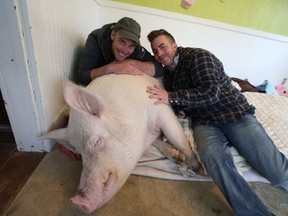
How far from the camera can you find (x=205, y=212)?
3.10ft

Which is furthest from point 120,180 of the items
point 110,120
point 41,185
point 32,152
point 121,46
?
point 121,46

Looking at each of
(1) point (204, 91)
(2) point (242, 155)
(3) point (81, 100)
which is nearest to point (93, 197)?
(3) point (81, 100)

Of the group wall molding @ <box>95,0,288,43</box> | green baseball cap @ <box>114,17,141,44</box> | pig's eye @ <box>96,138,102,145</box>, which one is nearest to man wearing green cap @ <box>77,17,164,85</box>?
green baseball cap @ <box>114,17,141,44</box>

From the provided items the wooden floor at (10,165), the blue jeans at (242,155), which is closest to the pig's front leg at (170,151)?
the blue jeans at (242,155)

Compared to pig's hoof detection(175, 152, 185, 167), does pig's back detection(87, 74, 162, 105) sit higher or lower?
higher

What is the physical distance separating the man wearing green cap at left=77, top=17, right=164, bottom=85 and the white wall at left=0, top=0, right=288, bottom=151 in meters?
0.15

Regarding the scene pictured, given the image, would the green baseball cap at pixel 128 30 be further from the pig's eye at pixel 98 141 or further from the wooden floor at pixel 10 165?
the wooden floor at pixel 10 165

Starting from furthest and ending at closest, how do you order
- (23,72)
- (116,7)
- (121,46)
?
(116,7)
(121,46)
(23,72)

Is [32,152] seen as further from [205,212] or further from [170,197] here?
[205,212]

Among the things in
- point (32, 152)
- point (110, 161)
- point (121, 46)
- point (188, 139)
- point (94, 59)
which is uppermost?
point (121, 46)

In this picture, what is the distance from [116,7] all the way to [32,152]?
1.79 metres

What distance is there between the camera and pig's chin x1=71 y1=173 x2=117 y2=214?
670mm

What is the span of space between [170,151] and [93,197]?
0.58 m

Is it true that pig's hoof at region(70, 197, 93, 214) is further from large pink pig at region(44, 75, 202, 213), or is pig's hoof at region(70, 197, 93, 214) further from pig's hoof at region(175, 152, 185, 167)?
pig's hoof at region(175, 152, 185, 167)
